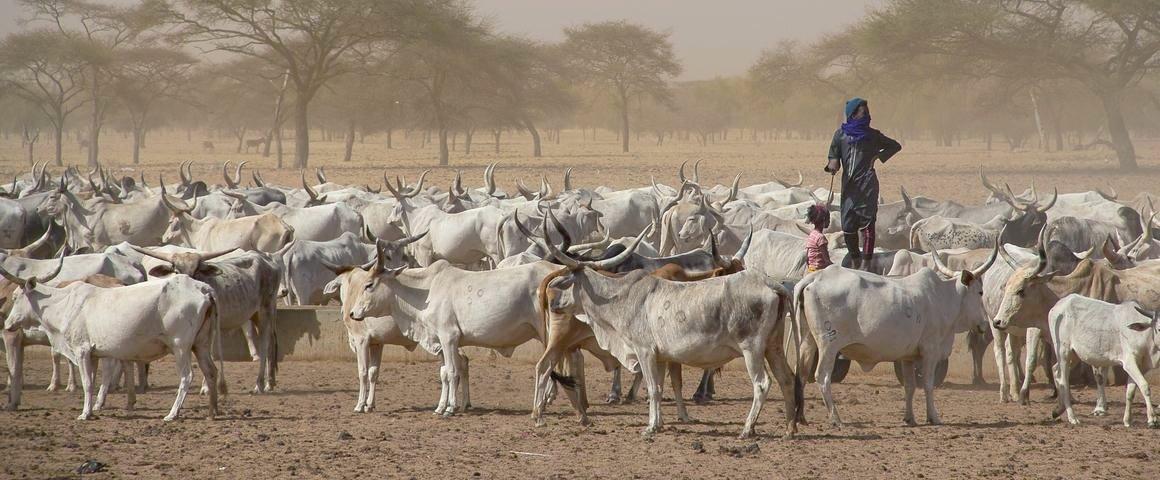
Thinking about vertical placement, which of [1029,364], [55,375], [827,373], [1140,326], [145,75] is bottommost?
[55,375]

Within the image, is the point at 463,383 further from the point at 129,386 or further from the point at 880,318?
the point at 880,318

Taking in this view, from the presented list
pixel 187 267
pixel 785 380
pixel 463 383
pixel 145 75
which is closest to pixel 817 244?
pixel 785 380

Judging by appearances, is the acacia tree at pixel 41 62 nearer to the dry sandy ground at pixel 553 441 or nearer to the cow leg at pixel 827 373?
the dry sandy ground at pixel 553 441

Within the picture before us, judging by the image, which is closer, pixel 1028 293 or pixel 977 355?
pixel 1028 293

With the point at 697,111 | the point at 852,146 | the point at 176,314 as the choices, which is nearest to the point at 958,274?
the point at 852,146

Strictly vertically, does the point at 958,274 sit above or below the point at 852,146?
below

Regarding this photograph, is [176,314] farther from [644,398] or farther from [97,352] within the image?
[644,398]

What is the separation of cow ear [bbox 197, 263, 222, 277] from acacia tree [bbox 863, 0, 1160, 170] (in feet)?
98.2

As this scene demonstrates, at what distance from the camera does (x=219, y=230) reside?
1520cm

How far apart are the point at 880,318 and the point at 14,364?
19.9ft

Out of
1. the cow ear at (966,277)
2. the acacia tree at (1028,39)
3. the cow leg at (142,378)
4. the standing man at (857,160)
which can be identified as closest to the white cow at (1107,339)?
the cow ear at (966,277)

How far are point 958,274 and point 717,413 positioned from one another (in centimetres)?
192

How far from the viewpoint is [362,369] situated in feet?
32.7

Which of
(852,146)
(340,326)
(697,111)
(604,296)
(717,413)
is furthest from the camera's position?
(697,111)
